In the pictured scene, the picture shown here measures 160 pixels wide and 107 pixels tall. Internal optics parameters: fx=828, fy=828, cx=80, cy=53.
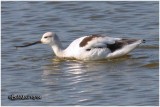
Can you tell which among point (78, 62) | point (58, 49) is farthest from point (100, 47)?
point (58, 49)

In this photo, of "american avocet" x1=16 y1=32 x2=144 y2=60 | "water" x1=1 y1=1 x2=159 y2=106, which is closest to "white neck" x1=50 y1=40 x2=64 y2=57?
"water" x1=1 y1=1 x2=159 y2=106

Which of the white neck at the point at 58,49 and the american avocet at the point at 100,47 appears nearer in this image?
the american avocet at the point at 100,47

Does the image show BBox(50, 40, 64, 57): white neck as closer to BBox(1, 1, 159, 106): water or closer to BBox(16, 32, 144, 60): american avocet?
BBox(1, 1, 159, 106): water

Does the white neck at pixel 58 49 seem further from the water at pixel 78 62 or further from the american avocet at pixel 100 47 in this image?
the american avocet at pixel 100 47

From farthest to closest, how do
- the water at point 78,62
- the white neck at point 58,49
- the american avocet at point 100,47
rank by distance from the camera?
the white neck at point 58,49 < the american avocet at point 100,47 < the water at point 78,62

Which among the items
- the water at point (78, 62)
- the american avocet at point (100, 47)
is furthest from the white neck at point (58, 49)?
the american avocet at point (100, 47)

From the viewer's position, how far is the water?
11773 millimetres

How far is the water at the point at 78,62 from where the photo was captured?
11.8 meters

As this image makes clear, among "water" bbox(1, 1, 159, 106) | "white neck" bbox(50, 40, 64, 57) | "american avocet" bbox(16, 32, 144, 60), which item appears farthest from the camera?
"white neck" bbox(50, 40, 64, 57)

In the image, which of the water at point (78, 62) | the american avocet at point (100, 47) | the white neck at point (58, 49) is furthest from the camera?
the white neck at point (58, 49)

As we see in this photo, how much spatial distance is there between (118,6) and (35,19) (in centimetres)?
193

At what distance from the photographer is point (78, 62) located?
14.2 m

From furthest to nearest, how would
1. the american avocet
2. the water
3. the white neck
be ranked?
1. the white neck
2. the american avocet
3. the water

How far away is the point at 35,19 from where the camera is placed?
55.3 feet
